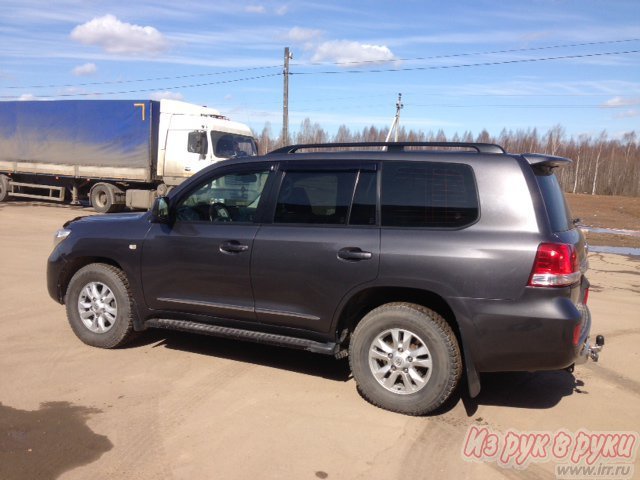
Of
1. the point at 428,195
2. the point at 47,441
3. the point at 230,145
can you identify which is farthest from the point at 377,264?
the point at 230,145

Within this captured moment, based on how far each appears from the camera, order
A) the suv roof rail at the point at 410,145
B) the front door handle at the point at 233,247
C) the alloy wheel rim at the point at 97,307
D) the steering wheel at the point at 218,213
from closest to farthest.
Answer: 1. the suv roof rail at the point at 410,145
2. the front door handle at the point at 233,247
3. the steering wheel at the point at 218,213
4. the alloy wheel rim at the point at 97,307

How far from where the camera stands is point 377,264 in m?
4.18

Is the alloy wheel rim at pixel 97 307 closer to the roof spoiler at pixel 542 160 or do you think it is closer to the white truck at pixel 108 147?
the roof spoiler at pixel 542 160

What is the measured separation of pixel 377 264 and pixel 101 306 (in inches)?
108

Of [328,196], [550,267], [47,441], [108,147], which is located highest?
[108,147]

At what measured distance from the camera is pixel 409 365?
13.7 feet

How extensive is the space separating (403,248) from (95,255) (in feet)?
9.65

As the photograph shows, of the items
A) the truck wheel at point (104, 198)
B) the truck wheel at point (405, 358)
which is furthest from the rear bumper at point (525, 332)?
the truck wheel at point (104, 198)

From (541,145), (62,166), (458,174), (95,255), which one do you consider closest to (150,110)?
(62,166)

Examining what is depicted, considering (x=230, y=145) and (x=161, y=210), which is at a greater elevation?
(x=230, y=145)

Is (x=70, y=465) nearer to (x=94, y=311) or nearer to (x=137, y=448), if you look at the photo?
(x=137, y=448)

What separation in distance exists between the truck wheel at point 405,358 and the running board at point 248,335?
244 millimetres

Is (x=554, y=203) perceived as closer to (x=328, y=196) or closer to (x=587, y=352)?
(x=587, y=352)

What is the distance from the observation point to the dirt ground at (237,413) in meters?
3.42
